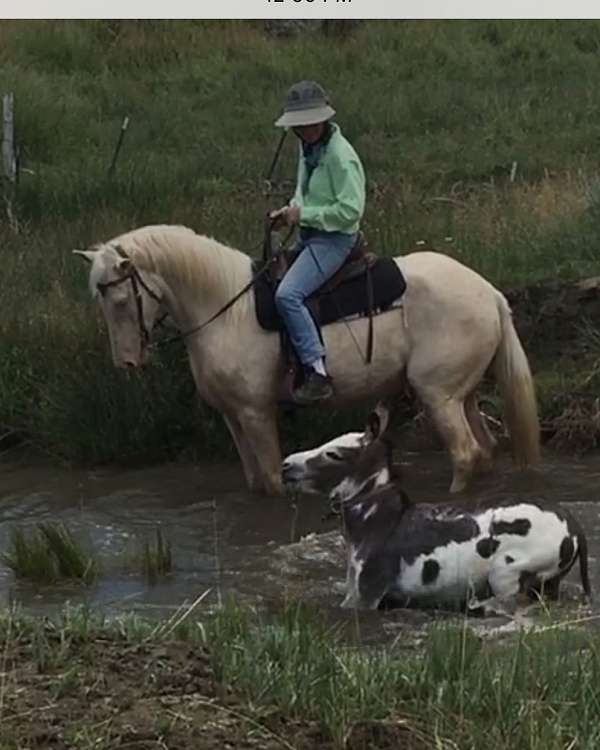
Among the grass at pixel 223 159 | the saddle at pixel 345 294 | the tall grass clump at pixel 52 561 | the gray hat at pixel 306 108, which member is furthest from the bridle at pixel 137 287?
the tall grass clump at pixel 52 561

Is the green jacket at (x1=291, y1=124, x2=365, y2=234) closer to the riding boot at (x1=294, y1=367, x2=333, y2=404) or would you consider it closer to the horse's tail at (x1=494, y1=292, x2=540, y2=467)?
the riding boot at (x1=294, y1=367, x2=333, y2=404)

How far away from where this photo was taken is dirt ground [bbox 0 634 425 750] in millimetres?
4875

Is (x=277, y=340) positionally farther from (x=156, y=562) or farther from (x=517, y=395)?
(x=156, y=562)

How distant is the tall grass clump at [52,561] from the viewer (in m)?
8.69

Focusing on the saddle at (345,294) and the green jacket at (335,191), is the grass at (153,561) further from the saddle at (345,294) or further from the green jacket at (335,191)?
the green jacket at (335,191)

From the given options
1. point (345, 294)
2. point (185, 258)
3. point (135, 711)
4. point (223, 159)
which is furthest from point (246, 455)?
point (223, 159)

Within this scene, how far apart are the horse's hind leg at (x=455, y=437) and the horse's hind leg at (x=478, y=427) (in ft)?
0.78

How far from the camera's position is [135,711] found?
5.07 meters

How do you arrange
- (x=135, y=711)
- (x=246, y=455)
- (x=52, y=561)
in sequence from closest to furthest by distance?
(x=135, y=711), (x=52, y=561), (x=246, y=455)

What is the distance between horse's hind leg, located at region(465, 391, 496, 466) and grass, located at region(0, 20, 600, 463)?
3.57 feet

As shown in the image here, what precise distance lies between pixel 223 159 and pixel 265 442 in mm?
10940

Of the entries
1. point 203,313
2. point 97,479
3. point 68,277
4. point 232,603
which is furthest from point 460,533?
point 68,277

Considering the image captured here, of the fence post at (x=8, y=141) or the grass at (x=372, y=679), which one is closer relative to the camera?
the grass at (x=372, y=679)

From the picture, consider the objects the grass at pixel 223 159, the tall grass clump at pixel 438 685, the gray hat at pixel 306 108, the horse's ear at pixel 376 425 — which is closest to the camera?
the tall grass clump at pixel 438 685
